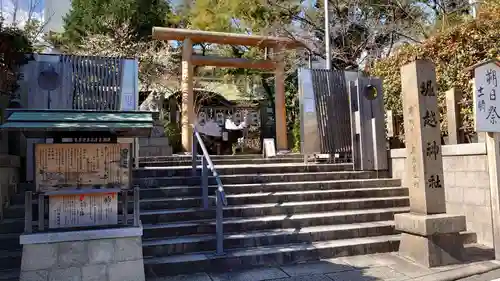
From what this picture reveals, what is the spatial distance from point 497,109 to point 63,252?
21.5 ft

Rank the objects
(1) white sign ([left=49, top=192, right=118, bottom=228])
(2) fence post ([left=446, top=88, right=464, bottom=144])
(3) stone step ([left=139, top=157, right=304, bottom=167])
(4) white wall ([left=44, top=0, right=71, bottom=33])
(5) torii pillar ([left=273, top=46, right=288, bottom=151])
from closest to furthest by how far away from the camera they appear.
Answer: (1) white sign ([left=49, top=192, right=118, bottom=228]) → (2) fence post ([left=446, top=88, right=464, bottom=144]) → (3) stone step ([left=139, top=157, right=304, bottom=167]) → (5) torii pillar ([left=273, top=46, right=288, bottom=151]) → (4) white wall ([left=44, top=0, right=71, bottom=33])

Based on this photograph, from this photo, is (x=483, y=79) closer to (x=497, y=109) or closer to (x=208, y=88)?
(x=497, y=109)

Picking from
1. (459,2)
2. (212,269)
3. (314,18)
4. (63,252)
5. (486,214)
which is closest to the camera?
(63,252)

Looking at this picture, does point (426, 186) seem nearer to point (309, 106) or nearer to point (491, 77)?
point (491, 77)

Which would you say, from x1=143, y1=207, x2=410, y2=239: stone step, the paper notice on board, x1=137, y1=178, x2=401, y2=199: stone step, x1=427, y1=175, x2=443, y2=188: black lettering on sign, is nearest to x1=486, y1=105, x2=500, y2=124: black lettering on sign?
x1=427, y1=175, x2=443, y2=188: black lettering on sign

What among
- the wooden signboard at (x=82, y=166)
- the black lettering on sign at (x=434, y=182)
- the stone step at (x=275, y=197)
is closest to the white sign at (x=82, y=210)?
the wooden signboard at (x=82, y=166)

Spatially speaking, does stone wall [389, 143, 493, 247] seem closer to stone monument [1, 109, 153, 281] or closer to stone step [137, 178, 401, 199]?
stone step [137, 178, 401, 199]

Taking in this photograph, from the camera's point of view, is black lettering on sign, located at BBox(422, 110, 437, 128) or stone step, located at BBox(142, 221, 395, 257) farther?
black lettering on sign, located at BBox(422, 110, 437, 128)

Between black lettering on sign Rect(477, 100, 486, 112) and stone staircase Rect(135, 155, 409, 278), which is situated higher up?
black lettering on sign Rect(477, 100, 486, 112)

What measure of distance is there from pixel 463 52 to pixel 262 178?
508 centimetres

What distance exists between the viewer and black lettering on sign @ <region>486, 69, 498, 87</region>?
613 centimetres

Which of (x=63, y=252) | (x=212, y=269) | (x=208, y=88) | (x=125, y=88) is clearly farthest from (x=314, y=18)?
(x=63, y=252)

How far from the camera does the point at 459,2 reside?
14008mm

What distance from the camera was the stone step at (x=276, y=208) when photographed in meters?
6.55
